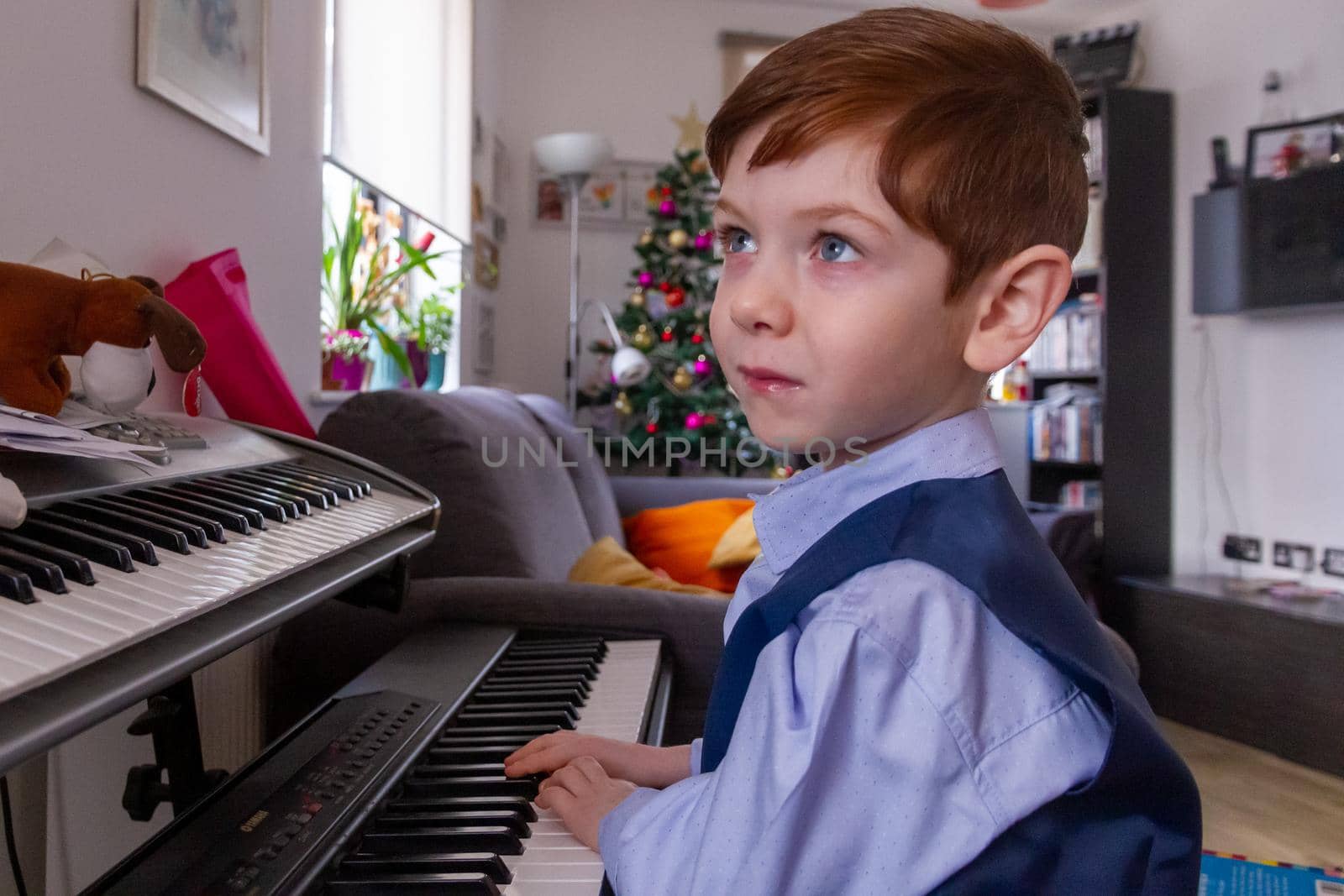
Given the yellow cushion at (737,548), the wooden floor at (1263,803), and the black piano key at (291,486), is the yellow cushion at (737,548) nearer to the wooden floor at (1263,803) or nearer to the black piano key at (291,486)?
the wooden floor at (1263,803)

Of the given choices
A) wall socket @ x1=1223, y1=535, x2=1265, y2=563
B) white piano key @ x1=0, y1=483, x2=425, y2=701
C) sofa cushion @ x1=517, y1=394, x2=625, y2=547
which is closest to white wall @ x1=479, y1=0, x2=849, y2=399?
sofa cushion @ x1=517, y1=394, x2=625, y2=547

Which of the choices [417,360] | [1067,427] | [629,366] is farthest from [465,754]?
[1067,427]

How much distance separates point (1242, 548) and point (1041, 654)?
4.11m

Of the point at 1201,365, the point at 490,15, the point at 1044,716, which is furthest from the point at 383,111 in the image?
the point at 1201,365

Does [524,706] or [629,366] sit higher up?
[629,366]

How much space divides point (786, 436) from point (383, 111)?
2.63 meters

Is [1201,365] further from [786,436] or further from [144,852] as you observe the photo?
[144,852]

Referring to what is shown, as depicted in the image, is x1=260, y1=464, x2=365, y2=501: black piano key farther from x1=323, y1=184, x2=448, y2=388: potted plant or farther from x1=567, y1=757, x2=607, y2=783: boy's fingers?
x1=323, y1=184, x2=448, y2=388: potted plant

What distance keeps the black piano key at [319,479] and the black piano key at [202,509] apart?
21 centimetres

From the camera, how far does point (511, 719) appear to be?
105cm

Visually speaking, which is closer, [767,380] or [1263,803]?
[767,380]

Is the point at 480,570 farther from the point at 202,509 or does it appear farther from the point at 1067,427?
the point at 1067,427

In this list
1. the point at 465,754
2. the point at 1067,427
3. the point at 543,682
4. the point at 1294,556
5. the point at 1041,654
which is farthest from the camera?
the point at 1067,427

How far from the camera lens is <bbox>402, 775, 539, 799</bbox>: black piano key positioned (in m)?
0.85
